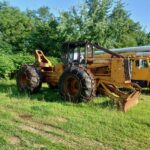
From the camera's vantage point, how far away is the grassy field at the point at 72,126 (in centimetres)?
650

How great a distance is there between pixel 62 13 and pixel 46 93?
2135 cm

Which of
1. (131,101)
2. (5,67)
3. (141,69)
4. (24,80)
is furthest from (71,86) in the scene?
(5,67)

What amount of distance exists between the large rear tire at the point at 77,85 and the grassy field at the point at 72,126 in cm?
36

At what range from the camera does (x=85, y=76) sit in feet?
35.8

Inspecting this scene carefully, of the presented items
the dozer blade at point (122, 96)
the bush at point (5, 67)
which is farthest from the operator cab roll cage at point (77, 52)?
the bush at point (5, 67)

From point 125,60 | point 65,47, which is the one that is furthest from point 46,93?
point 125,60

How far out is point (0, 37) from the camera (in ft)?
112

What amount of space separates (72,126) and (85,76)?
333cm

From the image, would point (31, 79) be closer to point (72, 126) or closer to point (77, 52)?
point (77, 52)

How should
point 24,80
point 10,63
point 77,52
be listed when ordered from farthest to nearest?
point 10,63 < point 24,80 < point 77,52

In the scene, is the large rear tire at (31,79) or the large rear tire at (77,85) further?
the large rear tire at (31,79)

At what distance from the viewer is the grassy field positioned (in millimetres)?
6496

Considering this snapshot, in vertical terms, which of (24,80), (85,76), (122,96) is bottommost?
(122,96)

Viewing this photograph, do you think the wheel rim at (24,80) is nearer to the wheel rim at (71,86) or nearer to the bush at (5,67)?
the wheel rim at (71,86)
